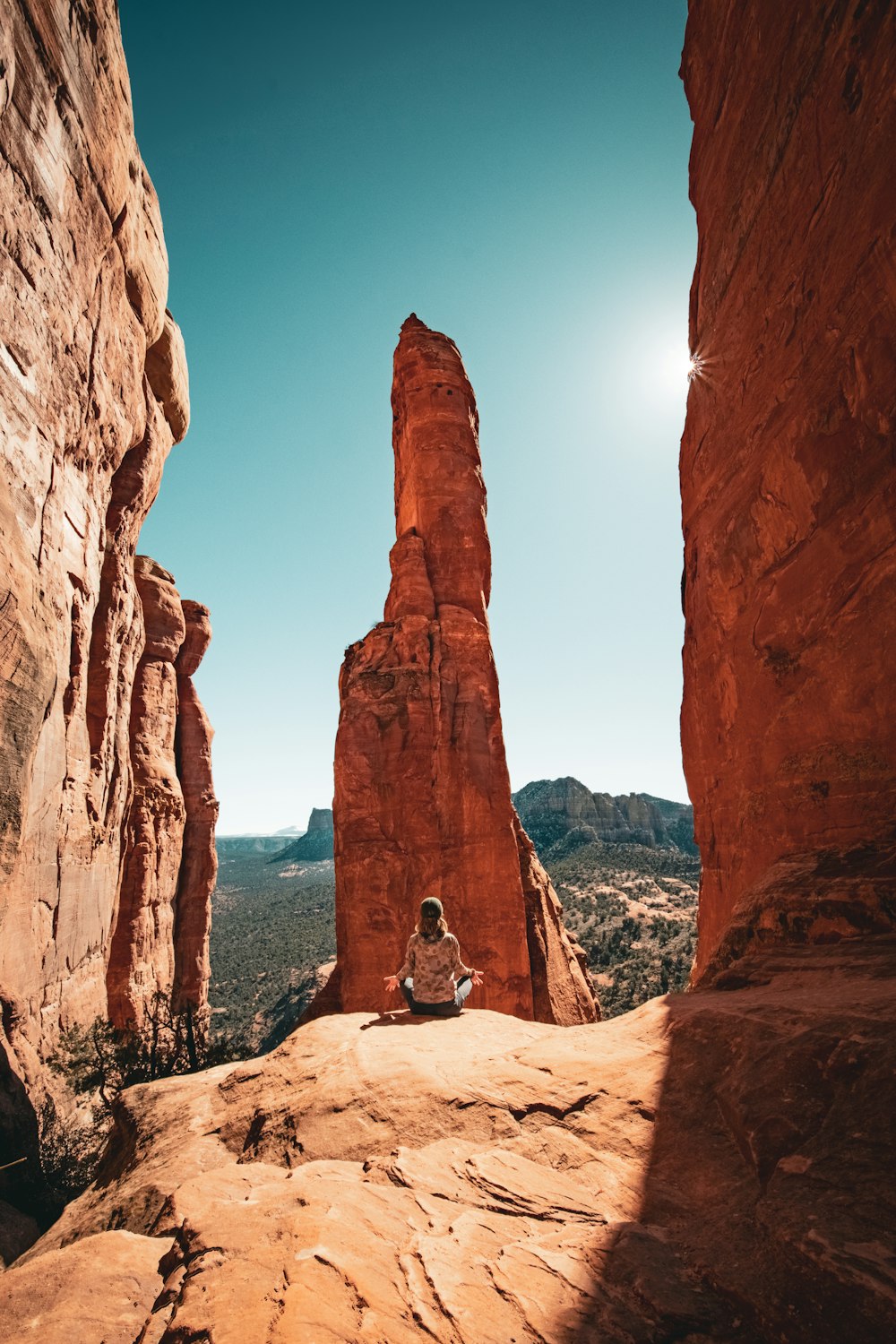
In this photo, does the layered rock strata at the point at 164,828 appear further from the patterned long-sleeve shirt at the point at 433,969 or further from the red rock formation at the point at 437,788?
the patterned long-sleeve shirt at the point at 433,969

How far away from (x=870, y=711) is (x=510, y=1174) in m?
4.91

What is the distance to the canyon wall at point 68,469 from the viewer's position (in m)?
6.76

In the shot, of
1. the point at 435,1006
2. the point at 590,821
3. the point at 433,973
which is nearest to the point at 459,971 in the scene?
the point at 433,973

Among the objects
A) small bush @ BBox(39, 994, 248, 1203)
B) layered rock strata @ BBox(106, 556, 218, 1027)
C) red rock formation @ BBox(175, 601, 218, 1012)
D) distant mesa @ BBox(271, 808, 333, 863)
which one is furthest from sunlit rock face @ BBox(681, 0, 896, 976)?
distant mesa @ BBox(271, 808, 333, 863)

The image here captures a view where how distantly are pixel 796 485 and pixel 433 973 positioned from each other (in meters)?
7.08

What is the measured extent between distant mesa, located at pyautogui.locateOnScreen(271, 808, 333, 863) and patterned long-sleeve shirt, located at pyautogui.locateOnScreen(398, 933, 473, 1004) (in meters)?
131

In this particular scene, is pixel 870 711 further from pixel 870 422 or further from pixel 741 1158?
pixel 741 1158

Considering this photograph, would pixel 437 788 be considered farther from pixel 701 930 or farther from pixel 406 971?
pixel 406 971

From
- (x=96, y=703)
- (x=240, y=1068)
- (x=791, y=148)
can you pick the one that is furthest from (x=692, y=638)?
(x=96, y=703)

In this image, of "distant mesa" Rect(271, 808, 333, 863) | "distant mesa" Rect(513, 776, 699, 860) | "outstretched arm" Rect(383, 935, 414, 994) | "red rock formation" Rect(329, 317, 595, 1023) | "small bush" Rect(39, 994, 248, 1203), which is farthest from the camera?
"distant mesa" Rect(271, 808, 333, 863)

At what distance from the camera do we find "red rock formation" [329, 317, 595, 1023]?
1816 centimetres

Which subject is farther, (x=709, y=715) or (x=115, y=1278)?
(x=709, y=715)

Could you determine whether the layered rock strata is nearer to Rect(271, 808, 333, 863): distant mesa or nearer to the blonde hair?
the blonde hair

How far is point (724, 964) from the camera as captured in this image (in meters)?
6.04
